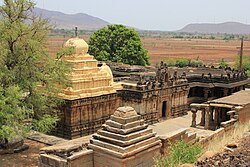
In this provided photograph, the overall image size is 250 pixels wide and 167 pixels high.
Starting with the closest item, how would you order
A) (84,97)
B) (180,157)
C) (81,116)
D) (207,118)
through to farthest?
(180,157) < (84,97) < (81,116) < (207,118)

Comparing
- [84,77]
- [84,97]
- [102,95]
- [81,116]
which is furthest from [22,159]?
[102,95]

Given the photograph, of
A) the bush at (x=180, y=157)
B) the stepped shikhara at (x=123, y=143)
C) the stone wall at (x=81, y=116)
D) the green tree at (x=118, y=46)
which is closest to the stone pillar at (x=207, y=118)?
the stone wall at (x=81, y=116)

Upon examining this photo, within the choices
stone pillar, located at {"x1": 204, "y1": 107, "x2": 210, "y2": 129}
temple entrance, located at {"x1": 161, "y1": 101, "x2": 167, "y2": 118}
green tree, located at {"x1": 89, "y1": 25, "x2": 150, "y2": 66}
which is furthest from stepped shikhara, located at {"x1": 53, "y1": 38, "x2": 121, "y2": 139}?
green tree, located at {"x1": 89, "y1": 25, "x2": 150, "y2": 66}

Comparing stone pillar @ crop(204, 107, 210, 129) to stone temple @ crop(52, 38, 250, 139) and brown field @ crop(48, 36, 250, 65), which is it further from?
brown field @ crop(48, 36, 250, 65)

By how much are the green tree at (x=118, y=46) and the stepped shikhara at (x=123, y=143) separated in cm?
3447

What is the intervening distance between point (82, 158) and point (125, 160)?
155 centimetres

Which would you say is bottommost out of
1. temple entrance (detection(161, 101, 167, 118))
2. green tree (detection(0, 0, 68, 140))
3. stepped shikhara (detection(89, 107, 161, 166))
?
temple entrance (detection(161, 101, 167, 118))

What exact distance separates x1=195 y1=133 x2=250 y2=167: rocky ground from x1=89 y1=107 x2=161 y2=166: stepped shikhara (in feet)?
10.2

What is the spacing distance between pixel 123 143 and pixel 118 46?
36746 millimetres

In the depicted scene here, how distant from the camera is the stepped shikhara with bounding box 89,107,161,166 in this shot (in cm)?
1120

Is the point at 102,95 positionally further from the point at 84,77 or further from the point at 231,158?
the point at 231,158

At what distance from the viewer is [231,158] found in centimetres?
827

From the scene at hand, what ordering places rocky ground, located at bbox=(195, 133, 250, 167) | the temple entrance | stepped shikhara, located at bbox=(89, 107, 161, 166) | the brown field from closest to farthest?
rocky ground, located at bbox=(195, 133, 250, 167) → stepped shikhara, located at bbox=(89, 107, 161, 166) → the temple entrance → the brown field

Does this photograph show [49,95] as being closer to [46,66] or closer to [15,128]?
[46,66]
